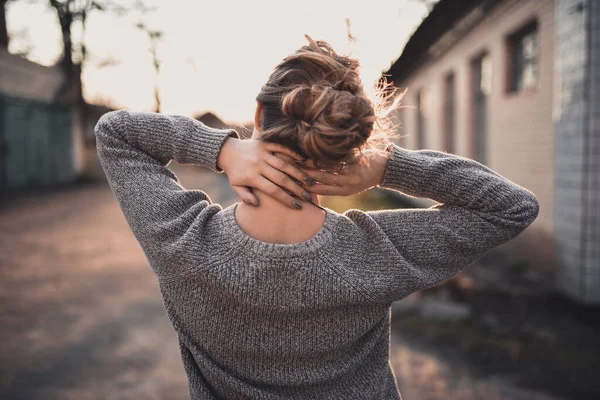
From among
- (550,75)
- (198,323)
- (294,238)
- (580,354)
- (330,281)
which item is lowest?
(580,354)

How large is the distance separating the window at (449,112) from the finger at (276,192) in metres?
11.2

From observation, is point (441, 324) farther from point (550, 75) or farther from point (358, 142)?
point (358, 142)

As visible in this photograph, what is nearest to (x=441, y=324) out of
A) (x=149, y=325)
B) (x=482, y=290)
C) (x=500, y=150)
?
(x=482, y=290)

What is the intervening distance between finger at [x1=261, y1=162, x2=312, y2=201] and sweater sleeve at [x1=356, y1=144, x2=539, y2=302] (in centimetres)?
22

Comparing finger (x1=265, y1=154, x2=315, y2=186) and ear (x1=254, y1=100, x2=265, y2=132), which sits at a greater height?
ear (x1=254, y1=100, x2=265, y2=132)

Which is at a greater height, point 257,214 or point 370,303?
point 257,214

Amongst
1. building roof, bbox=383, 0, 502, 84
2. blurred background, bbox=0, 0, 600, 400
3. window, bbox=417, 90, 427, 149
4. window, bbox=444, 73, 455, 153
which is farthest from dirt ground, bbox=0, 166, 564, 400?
window, bbox=417, 90, 427, 149

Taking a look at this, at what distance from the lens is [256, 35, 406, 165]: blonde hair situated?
1.16 m

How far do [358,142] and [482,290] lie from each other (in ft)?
15.3

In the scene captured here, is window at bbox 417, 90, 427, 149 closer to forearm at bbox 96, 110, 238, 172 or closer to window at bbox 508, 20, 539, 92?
window at bbox 508, 20, 539, 92

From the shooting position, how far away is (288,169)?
123 centimetres

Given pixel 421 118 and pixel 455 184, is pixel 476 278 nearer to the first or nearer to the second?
pixel 455 184

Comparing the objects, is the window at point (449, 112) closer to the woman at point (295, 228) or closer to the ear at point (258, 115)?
the woman at point (295, 228)

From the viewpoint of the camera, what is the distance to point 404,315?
4.92 m
